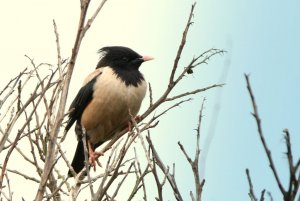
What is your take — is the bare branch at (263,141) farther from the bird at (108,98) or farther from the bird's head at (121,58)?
the bird's head at (121,58)

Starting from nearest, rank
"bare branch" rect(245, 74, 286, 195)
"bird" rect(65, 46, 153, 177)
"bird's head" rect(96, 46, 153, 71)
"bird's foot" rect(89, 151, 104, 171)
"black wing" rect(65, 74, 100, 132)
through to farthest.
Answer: "bare branch" rect(245, 74, 286, 195), "bird's foot" rect(89, 151, 104, 171), "bird" rect(65, 46, 153, 177), "black wing" rect(65, 74, 100, 132), "bird's head" rect(96, 46, 153, 71)

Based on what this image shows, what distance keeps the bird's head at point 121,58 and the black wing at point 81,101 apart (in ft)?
1.21

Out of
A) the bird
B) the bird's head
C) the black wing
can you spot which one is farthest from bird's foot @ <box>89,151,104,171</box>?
the bird's head

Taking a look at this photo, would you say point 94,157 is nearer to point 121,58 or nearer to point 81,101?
point 81,101

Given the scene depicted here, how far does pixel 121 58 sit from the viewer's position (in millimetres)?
6918

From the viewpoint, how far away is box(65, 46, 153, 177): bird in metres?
6.28

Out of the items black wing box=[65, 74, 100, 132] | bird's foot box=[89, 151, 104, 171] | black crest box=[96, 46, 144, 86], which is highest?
black crest box=[96, 46, 144, 86]

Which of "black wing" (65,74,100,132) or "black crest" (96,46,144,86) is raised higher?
"black crest" (96,46,144,86)

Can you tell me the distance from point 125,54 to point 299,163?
5.05 meters

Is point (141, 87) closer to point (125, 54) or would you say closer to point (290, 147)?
point (125, 54)

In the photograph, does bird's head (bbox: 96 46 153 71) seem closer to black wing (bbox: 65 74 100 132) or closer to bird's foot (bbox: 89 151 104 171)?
black wing (bbox: 65 74 100 132)

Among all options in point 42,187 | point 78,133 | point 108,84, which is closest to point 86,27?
point 42,187

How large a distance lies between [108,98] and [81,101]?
1.49ft

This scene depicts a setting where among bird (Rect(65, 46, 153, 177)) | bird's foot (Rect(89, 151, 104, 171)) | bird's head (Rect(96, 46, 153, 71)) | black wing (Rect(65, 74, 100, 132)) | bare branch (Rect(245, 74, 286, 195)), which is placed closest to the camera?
bare branch (Rect(245, 74, 286, 195))
